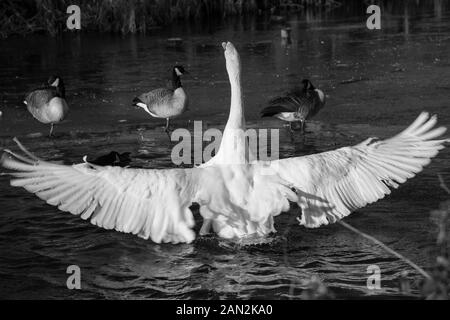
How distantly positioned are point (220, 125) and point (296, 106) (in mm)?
1116

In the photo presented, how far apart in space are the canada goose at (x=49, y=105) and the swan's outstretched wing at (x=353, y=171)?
17.9 ft

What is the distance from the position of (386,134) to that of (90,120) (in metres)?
4.32

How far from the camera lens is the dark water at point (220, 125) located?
20.6 ft

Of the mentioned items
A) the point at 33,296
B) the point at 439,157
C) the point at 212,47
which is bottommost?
the point at 33,296

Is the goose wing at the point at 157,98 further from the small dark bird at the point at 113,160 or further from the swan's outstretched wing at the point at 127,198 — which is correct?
the swan's outstretched wing at the point at 127,198

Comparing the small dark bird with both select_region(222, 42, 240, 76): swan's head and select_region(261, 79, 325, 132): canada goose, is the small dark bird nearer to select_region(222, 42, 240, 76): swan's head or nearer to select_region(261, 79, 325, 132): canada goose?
select_region(222, 42, 240, 76): swan's head

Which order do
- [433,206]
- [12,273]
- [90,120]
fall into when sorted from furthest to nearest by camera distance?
1. [90,120]
2. [433,206]
3. [12,273]

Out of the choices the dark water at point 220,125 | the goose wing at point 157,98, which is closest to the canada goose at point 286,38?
the dark water at point 220,125

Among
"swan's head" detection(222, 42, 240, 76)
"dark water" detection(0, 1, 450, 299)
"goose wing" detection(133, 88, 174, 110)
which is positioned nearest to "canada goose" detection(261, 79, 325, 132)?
"dark water" detection(0, 1, 450, 299)

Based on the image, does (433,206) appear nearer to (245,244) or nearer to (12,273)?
(245,244)

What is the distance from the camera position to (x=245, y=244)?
22.1 feet

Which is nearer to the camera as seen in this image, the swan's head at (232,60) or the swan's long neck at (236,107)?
the swan's long neck at (236,107)

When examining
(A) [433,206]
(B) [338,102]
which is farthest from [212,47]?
(A) [433,206]
